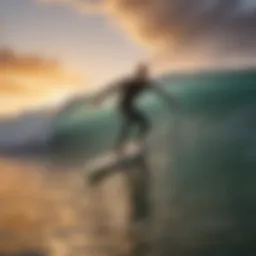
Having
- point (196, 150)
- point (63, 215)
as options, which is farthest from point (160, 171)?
point (63, 215)

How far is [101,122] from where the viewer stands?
110 centimetres

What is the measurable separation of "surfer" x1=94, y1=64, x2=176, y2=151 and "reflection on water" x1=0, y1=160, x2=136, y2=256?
0.32ft

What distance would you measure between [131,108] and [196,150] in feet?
0.50

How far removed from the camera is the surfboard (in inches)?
43.4

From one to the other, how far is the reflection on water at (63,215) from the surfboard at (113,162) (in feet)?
0.06

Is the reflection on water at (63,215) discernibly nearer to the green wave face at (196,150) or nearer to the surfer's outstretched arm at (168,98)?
the green wave face at (196,150)

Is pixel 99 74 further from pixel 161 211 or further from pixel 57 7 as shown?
pixel 161 211

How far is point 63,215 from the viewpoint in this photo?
111 centimetres

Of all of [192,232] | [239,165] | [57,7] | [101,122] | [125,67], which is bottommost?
[192,232]


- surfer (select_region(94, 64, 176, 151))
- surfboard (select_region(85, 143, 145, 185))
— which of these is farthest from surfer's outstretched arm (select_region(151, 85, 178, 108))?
surfboard (select_region(85, 143, 145, 185))

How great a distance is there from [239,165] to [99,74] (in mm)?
331

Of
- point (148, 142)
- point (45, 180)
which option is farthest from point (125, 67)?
point (45, 180)

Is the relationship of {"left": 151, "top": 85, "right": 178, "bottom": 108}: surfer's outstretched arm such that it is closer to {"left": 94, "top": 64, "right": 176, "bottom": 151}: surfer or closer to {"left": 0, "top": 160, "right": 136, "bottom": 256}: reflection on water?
{"left": 94, "top": 64, "right": 176, "bottom": 151}: surfer

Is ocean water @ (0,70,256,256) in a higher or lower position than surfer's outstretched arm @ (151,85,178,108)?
lower
